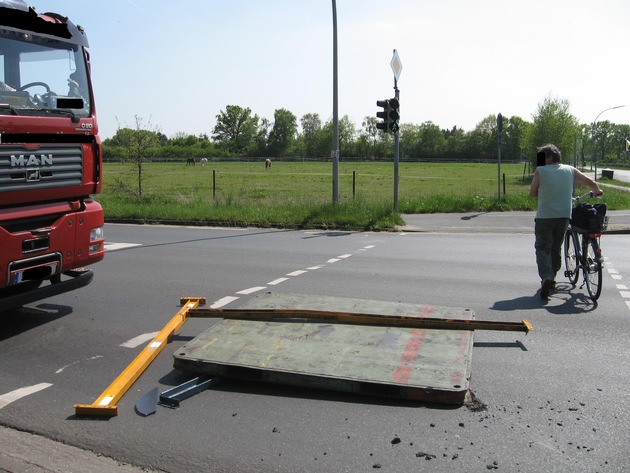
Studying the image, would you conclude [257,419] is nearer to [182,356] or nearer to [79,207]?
[182,356]

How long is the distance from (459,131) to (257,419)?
509ft

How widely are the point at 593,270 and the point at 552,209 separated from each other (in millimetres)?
893

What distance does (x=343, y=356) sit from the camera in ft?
15.9

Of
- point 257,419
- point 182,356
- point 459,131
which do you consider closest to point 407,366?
point 257,419

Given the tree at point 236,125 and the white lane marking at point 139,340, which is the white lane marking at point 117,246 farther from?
the tree at point 236,125

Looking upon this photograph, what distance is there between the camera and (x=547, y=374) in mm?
4754

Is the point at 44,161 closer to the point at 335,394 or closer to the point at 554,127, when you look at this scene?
the point at 335,394

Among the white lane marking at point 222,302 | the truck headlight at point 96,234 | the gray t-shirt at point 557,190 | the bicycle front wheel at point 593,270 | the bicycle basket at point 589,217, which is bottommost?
the white lane marking at point 222,302

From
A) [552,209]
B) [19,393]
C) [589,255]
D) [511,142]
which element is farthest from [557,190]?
[511,142]

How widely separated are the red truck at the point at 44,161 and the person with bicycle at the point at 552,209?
5398mm

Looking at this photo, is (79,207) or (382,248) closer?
(79,207)

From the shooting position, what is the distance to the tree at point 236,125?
14550 centimetres

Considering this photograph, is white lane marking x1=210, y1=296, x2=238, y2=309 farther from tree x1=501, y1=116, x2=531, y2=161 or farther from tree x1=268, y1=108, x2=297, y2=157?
tree x1=268, y1=108, x2=297, y2=157

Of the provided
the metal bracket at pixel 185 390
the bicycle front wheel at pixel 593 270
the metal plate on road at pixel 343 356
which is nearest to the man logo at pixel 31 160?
the metal plate on road at pixel 343 356
